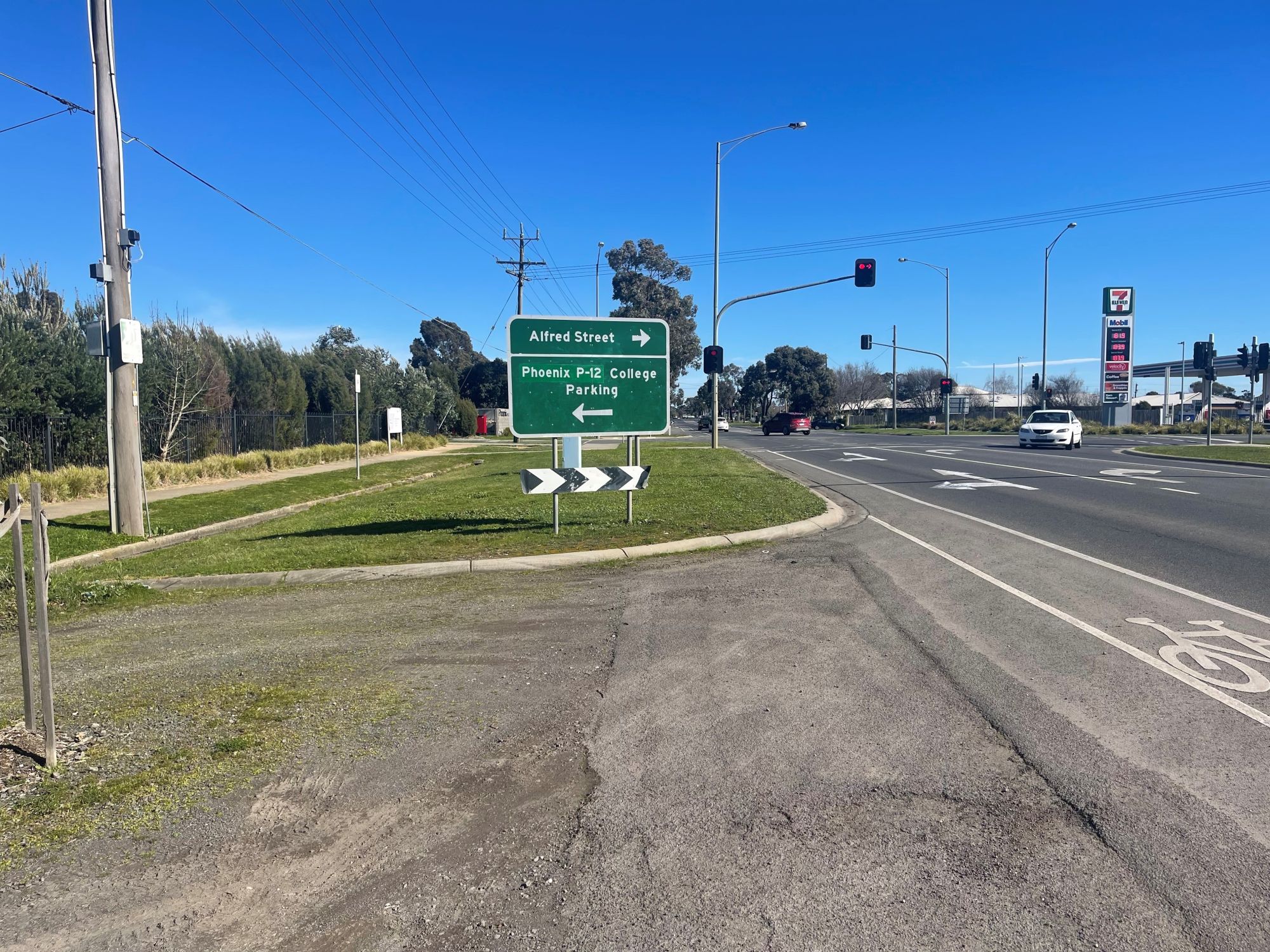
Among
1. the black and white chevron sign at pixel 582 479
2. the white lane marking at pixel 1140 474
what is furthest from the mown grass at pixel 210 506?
the white lane marking at pixel 1140 474

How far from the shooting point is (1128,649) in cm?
617

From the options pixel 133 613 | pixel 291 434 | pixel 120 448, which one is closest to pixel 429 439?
pixel 291 434

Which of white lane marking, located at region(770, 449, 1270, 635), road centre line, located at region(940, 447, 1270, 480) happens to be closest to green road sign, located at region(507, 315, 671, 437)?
white lane marking, located at region(770, 449, 1270, 635)

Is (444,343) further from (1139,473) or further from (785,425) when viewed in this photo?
(1139,473)

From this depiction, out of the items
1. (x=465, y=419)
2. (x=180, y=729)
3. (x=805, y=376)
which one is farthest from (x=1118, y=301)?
(x=180, y=729)

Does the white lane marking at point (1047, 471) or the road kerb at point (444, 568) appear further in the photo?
the white lane marking at point (1047, 471)

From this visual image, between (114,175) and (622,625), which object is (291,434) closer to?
(114,175)

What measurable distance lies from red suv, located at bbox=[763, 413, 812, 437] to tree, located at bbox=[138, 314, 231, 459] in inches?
1712

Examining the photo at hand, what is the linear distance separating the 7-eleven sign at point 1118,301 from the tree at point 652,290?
3189 cm

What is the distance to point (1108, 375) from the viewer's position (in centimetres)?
6881

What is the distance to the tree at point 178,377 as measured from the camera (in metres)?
25.4

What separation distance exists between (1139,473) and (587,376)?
51.7ft

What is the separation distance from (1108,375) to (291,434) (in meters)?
60.8

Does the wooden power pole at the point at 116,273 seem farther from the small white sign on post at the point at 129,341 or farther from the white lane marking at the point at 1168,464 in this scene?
A: the white lane marking at the point at 1168,464
